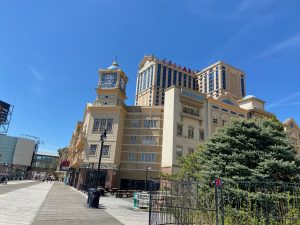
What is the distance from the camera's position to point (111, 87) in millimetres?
46188

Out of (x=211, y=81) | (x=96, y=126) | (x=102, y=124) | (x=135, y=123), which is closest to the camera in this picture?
(x=96, y=126)

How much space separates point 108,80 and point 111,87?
175 cm

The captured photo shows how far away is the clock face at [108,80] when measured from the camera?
4653 centimetres

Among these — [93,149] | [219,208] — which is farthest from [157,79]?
[219,208]

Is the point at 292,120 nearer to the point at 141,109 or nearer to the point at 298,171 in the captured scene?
the point at 141,109

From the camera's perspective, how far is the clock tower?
45250 millimetres

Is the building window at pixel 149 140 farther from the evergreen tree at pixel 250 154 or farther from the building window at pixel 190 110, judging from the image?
the evergreen tree at pixel 250 154

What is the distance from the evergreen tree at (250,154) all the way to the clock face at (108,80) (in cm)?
3507

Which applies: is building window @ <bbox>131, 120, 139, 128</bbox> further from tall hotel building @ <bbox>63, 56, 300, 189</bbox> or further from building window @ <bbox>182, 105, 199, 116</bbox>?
building window @ <bbox>182, 105, 199, 116</bbox>

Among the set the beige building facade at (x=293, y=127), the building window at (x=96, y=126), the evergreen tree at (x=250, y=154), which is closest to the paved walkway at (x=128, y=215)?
the evergreen tree at (x=250, y=154)

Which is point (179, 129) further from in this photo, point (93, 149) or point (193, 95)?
point (93, 149)

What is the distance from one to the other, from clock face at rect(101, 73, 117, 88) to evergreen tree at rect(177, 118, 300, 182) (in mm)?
35068

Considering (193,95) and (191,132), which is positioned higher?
(193,95)

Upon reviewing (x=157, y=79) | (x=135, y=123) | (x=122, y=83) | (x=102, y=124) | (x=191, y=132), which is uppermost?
(x=157, y=79)
